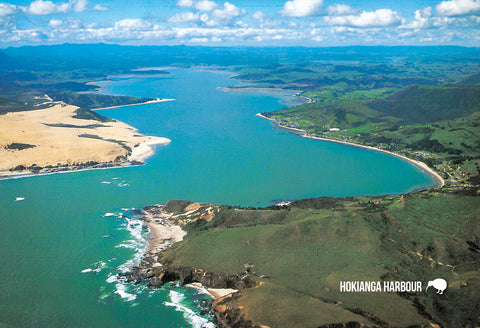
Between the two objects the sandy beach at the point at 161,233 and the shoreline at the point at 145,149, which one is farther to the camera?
the shoreline at the point at 145,149

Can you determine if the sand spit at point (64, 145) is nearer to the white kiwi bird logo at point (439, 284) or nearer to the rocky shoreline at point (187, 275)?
the rocky shoreline at point (187, 275)

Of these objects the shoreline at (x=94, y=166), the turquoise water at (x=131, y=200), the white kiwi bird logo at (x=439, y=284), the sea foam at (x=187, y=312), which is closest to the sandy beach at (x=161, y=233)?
the turquoise water at (x=131, y=200)

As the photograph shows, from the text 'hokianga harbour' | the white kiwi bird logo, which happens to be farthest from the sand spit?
the white kiwi bird logo

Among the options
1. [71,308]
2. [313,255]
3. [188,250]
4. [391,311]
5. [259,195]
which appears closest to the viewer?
[391,311]

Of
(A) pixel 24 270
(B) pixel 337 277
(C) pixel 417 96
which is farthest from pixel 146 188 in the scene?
(C) pixel 417 96

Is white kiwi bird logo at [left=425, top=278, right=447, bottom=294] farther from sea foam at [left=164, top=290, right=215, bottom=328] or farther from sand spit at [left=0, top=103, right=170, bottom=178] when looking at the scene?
sand spit at [left=0, top=103, right=170, bottom=178]

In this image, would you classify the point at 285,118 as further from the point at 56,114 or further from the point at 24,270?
the point at 24,270

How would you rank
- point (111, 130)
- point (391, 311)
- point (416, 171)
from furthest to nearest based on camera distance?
point (111, 130) < point (416, 171) < point (391, 311)
